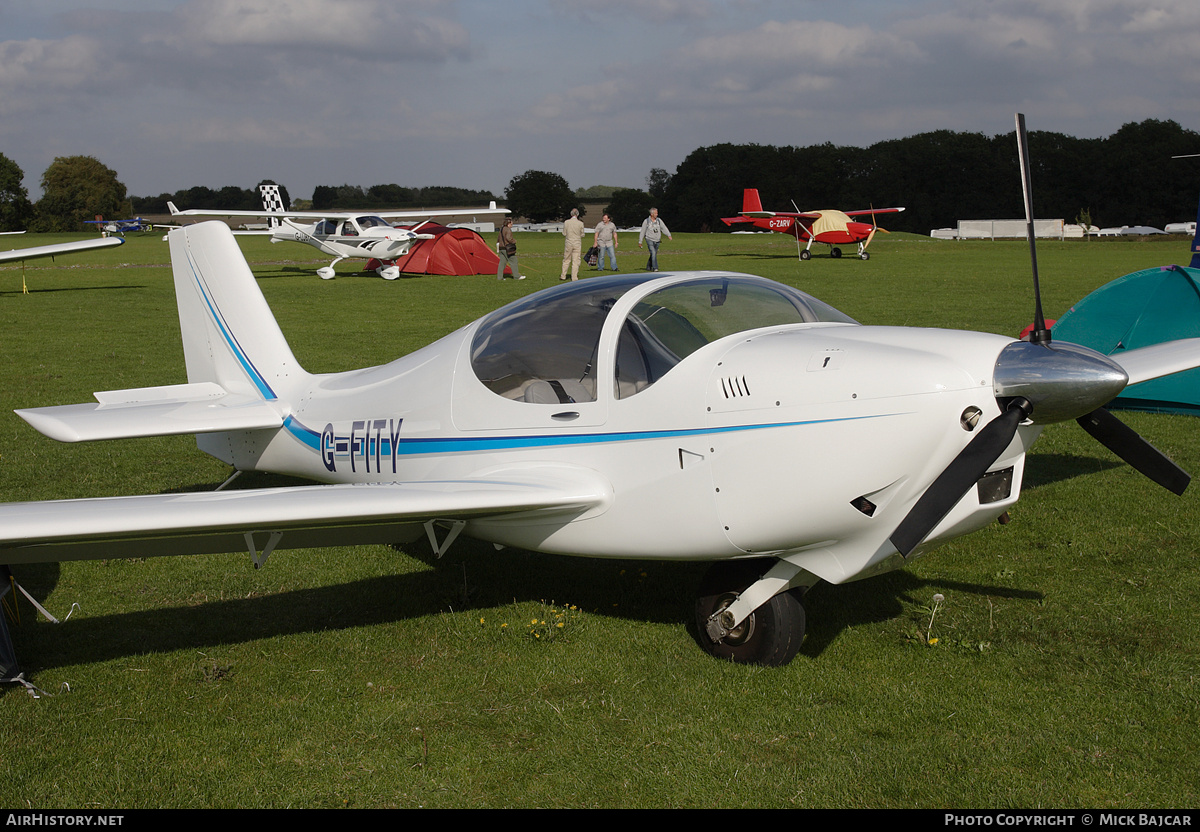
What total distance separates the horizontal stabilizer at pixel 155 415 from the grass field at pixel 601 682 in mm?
967

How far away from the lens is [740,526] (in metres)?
4.08

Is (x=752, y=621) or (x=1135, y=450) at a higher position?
(x=1135, y=450)

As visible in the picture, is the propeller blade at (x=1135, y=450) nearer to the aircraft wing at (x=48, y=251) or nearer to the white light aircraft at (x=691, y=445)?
the white light aircraft at (x=691, y=445)

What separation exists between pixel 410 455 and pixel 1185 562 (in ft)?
15.8

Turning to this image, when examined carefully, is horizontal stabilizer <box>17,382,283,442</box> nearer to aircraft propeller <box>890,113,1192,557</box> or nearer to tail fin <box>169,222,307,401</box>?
tail fin <box>169,222,307,401</box>

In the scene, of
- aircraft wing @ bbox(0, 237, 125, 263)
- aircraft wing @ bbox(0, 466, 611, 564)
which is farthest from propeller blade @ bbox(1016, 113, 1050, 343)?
aircraft wing @ bbox(0, 237, 125, 263)

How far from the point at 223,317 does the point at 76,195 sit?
12941 centimetres

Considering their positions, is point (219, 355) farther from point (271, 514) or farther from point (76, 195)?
point (76, 195)

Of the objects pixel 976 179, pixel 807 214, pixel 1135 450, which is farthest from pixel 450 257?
pixel 976 179

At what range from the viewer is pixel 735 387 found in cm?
404

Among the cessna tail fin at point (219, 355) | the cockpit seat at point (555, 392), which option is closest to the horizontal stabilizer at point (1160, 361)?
the cockpit seat at point (555, 392)

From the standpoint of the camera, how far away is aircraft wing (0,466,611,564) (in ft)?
12.3

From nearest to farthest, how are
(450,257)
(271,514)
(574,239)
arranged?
1. (271,514)
2. (574,239)
3. (450,257)

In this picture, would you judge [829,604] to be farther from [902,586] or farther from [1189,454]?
[1189,454]
